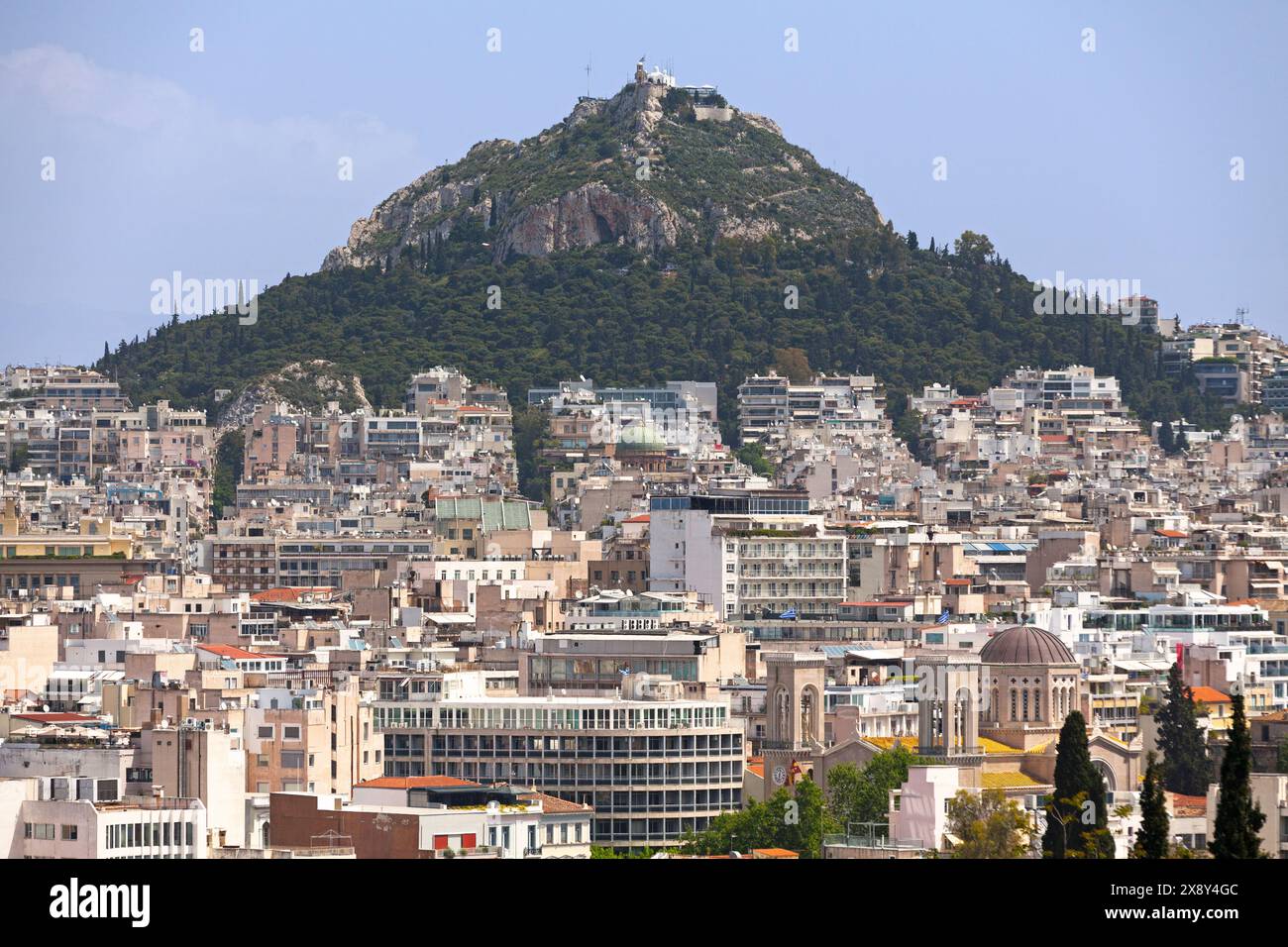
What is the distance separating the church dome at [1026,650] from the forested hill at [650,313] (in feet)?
358

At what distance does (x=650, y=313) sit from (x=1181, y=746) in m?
123

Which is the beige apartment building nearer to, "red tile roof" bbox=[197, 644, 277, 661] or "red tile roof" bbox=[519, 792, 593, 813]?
"red tile roof" bbox=[519, 792, 593, 813]

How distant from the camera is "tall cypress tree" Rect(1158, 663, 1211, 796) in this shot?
60250 millimetres

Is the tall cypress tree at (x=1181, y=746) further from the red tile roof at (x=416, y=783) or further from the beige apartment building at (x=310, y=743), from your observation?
the red tile roof at (x=416, y=783)

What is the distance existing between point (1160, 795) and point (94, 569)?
71.0 meters

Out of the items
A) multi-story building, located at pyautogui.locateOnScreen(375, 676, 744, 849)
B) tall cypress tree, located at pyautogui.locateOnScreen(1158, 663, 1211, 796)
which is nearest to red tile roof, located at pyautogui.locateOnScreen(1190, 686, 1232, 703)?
tall cypress tree, located at pyautogui.locateOnScreen(1158, 663, 1211, 796)

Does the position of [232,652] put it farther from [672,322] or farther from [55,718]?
[672,322]

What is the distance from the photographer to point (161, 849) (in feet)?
136

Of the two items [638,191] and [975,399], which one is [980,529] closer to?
[975,399]

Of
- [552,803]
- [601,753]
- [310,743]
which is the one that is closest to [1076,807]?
[552,803]

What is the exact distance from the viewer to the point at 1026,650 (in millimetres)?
64062

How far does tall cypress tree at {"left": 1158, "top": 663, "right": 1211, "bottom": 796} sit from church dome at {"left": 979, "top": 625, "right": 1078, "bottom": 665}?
182 cm

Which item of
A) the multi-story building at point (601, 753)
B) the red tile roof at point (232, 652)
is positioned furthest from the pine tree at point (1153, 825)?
the red tile roof at point (232, 652)

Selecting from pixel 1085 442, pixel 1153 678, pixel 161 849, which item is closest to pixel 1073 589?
pixel 1153 678
